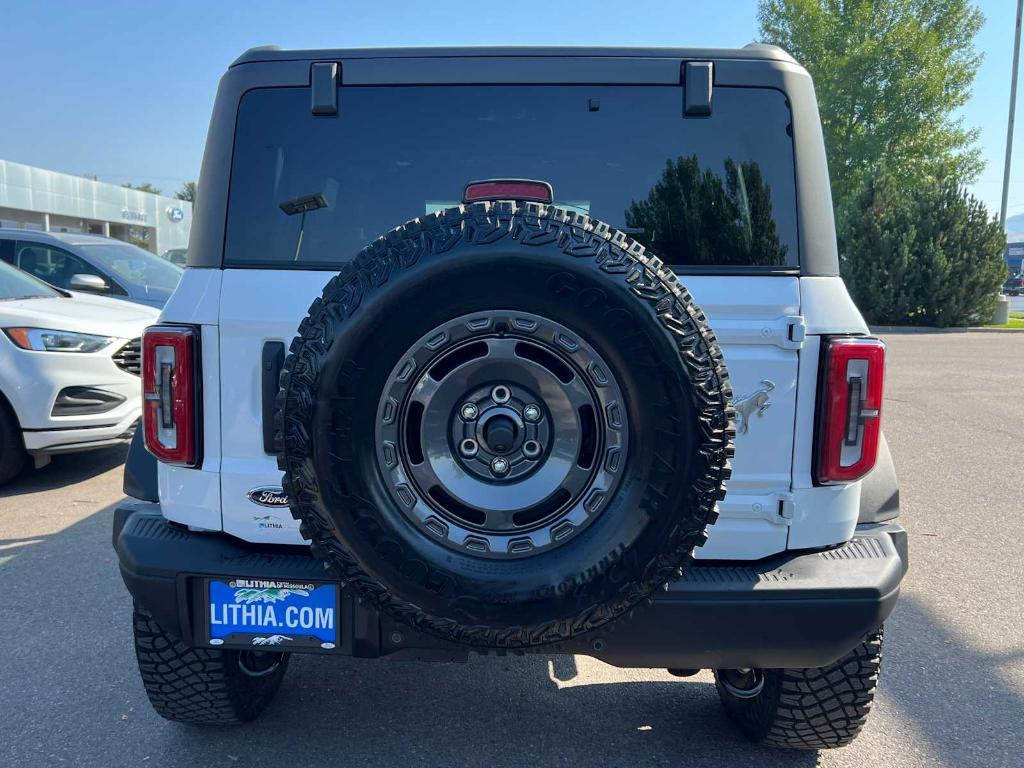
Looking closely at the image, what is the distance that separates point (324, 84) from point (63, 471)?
16.2 ft

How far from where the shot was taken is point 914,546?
15.0ft

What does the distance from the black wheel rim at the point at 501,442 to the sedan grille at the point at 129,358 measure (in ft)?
14.6

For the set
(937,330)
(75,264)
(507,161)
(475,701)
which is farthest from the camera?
(937,330)

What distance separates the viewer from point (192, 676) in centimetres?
239

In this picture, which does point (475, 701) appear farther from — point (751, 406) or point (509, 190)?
point (509, 190)

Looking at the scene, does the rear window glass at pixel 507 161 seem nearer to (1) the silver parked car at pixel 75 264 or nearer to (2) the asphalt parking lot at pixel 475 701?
(2) the asphalt parking lot at pixel 475 701

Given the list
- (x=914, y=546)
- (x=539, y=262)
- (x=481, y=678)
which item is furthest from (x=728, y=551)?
(x=914, y=546)

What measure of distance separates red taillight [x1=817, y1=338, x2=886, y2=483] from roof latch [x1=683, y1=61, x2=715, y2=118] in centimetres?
74

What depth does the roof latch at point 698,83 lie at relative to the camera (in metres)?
2.15

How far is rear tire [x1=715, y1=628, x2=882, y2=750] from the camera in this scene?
2.28m

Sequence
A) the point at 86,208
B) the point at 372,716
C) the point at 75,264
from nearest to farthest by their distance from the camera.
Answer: the point at 372,716 → the point at 75,264 → the point at 86,208

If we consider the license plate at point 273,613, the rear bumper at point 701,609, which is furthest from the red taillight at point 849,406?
the license plate at point 273,613

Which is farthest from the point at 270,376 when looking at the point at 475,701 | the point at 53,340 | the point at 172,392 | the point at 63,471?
the point at 63,471

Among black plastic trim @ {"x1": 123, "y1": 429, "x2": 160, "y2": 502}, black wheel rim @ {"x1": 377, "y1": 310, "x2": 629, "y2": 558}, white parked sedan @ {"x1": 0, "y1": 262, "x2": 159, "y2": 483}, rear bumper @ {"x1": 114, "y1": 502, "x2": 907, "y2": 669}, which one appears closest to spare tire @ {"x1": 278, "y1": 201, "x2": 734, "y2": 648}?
black wheel rim @ {"x1": 377, "y1": 310, "x2": 629, "y2": 558}
